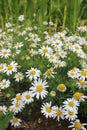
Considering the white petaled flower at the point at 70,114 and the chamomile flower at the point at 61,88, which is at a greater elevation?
the chamomile flower at the point at 61,88

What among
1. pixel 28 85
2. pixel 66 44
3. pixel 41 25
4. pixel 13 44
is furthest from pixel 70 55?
pixel 41 25

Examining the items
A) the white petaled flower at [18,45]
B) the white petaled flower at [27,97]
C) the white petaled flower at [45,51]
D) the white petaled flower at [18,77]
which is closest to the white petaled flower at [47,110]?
the white petaled flower at [27,97]

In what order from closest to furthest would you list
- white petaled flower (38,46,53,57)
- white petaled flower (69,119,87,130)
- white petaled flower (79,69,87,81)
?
white petaled flower (69,119,87,130) → white petaled flower (79,69,87,81) → white petaled flower (38,46,53,57)

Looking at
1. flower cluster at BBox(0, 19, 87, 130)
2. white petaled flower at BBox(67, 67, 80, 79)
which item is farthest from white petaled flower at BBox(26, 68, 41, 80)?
white petaled flower at BBox(67, 67, 80, 79)

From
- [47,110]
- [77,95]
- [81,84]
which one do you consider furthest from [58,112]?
[81,84]

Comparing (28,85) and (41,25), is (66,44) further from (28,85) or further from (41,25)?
(41,25)

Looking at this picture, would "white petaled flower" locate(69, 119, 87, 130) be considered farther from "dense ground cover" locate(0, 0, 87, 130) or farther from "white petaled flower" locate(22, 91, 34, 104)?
"white petaled flower" locate(22, 91, 34, 104)

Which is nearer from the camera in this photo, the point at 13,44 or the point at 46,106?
the point at 46,106

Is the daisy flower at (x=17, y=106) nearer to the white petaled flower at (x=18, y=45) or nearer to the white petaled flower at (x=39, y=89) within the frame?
the white petaled flower at (x=39, y=89)
